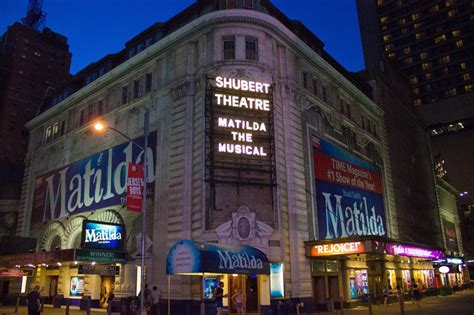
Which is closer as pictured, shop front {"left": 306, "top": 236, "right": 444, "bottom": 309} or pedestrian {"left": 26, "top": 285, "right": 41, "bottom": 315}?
pedestrian {"left": 26, "top": 285, "right": 41, "bottom": 315}

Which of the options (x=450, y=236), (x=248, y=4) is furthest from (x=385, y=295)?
(x=450, y=236)

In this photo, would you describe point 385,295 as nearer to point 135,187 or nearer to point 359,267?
point 359,267

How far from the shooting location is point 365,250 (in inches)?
1025

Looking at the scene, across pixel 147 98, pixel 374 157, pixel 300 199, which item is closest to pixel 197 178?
pixel 300 199

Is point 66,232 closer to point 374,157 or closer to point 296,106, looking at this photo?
point 296,106

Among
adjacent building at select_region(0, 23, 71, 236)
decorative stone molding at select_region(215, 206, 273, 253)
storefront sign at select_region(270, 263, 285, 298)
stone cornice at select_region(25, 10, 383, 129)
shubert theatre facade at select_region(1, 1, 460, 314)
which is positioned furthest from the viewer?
adjacent building at select_region(0, 23, 71, 236)

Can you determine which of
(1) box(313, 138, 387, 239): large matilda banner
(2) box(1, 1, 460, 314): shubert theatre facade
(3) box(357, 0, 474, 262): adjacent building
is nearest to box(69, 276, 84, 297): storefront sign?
(2) box(1, 1, 460, 314): shubert theatre facade

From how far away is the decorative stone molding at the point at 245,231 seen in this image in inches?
1011

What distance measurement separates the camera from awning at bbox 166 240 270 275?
1847cm

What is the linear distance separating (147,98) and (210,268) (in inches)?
747

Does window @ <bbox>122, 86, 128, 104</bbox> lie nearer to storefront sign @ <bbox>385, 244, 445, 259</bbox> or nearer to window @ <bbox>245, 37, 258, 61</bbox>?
window @ <bbox>245, 37, 258, 61</bbox>

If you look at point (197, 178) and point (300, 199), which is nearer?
point (197, 178)

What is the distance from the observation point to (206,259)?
18734 millimetres

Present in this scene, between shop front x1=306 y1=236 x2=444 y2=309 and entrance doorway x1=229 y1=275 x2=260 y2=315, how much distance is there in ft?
14.9
